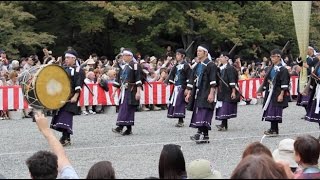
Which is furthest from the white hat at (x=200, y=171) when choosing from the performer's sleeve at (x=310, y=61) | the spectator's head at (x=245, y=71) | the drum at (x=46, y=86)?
the spectator's head at (x=245, y=71)

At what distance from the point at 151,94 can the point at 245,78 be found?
3783mm

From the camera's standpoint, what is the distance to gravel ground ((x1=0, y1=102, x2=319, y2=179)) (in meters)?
8.30

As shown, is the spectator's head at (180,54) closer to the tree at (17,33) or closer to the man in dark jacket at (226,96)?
the man in dark jacket at (226,96)

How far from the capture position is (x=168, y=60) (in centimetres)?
1770

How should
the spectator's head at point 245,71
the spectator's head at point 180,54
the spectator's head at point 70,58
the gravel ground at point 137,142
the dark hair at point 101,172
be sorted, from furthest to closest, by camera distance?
the spectator's head at point 245,71 < the spectator's head at point 180,54 < the spectator's head at point 70,58 < the gravel ground at point 137,142 < the dark hair at point 101,172

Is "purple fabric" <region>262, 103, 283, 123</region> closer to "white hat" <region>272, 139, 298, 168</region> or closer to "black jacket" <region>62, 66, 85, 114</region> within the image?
"black jacket" <region>62, 66, 85, 114</region>

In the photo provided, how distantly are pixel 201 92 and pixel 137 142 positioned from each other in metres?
1.40

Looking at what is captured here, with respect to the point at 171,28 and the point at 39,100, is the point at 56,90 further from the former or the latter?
the point at 171,28

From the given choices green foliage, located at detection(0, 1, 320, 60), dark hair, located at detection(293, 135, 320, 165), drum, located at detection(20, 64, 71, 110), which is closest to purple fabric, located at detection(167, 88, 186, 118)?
green foliage, located at detection(0, 1, 320, 60)

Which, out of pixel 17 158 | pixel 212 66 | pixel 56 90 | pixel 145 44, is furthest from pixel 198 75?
pixel 145 44

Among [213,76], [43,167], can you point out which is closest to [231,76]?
[213,76]

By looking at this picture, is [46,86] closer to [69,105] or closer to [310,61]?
[69,105]

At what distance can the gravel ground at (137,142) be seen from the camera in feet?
27.2

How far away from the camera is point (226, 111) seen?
12.5 meters
